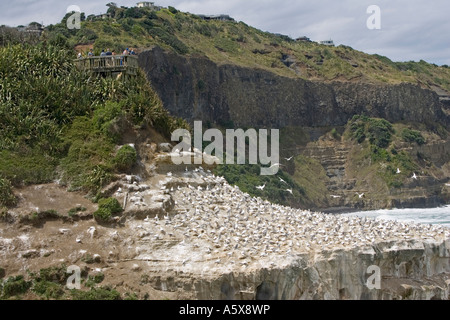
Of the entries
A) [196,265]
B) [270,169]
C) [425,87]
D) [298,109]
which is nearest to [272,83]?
[298,109]

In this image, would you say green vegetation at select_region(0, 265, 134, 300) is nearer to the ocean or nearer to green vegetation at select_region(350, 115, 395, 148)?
the ocean

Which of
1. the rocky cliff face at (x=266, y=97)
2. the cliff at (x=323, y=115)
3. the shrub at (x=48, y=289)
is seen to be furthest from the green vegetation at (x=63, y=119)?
the cliff at (x=323, y=115)

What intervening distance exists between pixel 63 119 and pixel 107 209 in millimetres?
6966

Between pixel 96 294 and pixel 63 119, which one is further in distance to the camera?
pixel 63 119

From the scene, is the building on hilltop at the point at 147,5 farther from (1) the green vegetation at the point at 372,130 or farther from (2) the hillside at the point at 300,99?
(1) the green vegetation at the point at 372,130

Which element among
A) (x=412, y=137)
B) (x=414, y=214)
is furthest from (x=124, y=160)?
(x=412, y=137)

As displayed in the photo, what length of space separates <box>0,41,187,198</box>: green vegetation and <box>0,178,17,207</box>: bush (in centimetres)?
4

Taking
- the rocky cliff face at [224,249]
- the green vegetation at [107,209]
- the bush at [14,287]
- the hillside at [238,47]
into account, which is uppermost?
the hillside at [238,47]

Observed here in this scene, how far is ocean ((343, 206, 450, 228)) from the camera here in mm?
105525

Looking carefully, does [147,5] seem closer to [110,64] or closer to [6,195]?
[110,64]

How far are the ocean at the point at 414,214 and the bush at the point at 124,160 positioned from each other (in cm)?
7170

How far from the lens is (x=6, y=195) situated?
33156 millimetres

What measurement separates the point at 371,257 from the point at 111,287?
11820mm

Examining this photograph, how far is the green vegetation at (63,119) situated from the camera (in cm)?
3550
